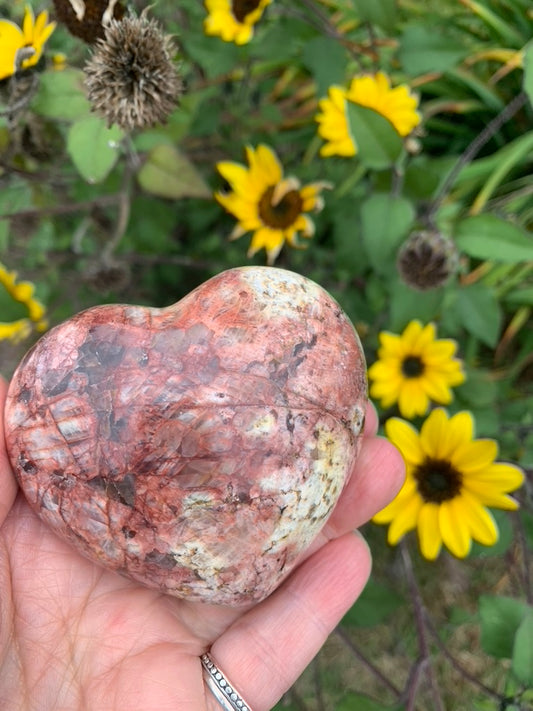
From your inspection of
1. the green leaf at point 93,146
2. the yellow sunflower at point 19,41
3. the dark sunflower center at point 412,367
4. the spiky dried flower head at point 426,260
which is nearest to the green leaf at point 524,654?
the dark sunflower center at point 412,367

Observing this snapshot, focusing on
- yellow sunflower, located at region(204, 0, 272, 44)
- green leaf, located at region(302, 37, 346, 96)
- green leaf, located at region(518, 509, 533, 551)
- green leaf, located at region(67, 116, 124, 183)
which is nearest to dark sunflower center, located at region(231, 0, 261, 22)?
yellow sunflower, located at region(204, 0, 272, 44)

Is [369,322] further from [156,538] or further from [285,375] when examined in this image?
[156,538]

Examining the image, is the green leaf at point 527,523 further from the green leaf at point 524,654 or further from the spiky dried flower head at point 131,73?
the spiky dried flower head at point 131,73

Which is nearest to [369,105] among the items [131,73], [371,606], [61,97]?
[131,73]

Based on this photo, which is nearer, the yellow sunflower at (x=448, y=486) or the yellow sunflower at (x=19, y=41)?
the yellow sunflower at (x=19, y=41)

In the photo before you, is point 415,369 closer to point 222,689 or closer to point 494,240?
point 494,240

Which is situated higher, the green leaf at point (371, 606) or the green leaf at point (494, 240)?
the green leaf at point (494, 240)

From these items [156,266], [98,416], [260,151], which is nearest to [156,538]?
[98,416]
